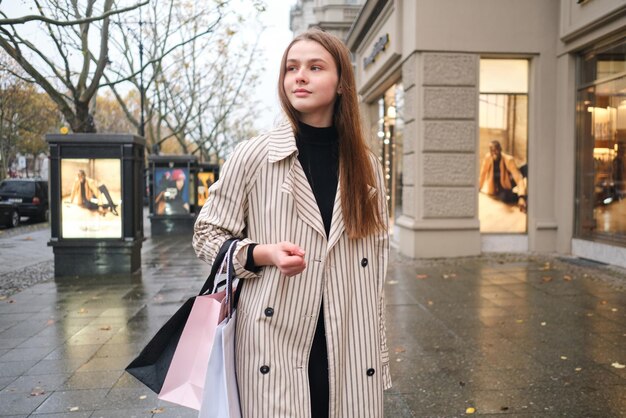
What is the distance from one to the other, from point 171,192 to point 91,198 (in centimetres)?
856

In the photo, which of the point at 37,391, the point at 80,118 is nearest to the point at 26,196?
the point at 80,118

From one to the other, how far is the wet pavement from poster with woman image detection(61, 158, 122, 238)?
84cm

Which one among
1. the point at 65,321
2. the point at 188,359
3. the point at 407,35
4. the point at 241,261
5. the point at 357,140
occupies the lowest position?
the point at 65,321

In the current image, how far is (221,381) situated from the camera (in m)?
1.66

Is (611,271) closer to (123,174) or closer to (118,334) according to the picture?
(118,334)

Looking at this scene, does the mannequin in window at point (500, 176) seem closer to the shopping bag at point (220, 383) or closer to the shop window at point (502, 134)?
the shop window at point (502, 134)

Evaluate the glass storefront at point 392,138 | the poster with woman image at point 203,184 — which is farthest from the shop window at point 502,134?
the poster with woman image at point 203,184

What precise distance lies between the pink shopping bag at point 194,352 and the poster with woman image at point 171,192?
52.7 feet

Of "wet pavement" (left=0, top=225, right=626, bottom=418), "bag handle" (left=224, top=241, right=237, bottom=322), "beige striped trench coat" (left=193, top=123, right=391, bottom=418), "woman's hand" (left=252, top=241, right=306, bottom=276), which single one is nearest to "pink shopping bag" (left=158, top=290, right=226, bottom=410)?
"bag handle" (left=224, top=241, right=237, bottom=322)

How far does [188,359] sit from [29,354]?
3.81 m

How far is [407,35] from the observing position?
10742mm

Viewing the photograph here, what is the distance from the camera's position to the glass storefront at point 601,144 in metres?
8.89

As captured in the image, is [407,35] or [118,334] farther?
[407,35]

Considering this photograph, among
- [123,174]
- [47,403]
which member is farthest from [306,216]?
[123,174]
